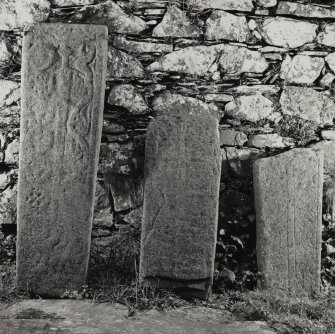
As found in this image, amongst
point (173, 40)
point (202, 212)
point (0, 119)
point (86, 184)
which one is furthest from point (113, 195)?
point (173, 40)

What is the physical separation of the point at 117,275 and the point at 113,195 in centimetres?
62

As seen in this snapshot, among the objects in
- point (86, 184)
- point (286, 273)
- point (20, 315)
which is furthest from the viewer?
point (286, 273)

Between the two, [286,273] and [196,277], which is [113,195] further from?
[286,273]

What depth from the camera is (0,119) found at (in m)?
3.73

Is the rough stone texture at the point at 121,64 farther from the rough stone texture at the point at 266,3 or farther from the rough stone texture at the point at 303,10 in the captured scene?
the rough stone texture at the point at 303,10

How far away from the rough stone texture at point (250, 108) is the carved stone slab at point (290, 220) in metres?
0.48

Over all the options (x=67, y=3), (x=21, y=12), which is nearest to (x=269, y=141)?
(x=67, y=3)

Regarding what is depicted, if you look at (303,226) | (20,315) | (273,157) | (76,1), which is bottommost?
Result: (20,315)

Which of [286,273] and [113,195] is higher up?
[113,195]

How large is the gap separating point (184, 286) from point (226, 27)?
2009mm

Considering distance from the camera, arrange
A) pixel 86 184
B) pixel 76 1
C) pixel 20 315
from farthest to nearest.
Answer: pixel 76 1, pixel 86 184, pixel 20 315

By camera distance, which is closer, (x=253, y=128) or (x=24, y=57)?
(x=24, y=57)

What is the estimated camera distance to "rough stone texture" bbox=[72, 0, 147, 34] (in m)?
3.71

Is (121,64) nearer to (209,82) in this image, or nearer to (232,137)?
(209,82)
